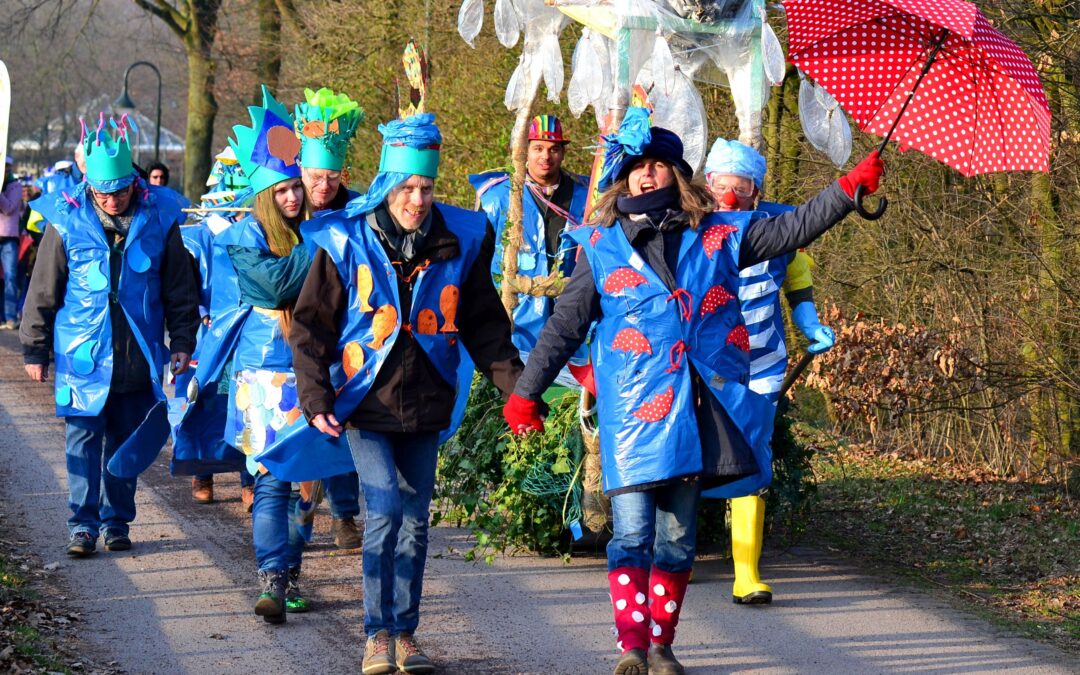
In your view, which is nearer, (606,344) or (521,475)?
(606,344)

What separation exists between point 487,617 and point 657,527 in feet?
3.75

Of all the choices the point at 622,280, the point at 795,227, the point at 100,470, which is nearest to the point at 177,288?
the point at 100,470

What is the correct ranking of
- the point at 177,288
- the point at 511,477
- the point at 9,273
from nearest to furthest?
the point at 511,477 < the point at 177,288 < the point at 9,273

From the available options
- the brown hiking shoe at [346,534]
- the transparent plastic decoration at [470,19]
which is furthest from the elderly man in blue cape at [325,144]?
the transparent plastic decoration at [470,19]

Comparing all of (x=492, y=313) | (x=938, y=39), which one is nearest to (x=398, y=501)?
(x=492, y=313)

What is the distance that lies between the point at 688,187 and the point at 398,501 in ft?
4.76

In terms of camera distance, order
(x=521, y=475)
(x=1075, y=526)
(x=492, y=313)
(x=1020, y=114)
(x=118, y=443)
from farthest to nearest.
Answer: (x=1075, y=526)
(x=118, y=443)
(x=521, y=475)
(x=492, y=313)
(x=1020, y=114)

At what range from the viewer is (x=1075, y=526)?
25.9ft

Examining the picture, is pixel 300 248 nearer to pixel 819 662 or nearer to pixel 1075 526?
pixel 819 662

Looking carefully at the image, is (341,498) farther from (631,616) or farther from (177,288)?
(631,616)

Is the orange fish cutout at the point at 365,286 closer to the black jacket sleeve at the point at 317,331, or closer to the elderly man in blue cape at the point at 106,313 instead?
the black jacket sleeve at the point at 317,331

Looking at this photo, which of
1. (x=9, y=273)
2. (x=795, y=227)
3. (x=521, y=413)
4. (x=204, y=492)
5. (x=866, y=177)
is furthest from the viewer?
(x=9, y=273)

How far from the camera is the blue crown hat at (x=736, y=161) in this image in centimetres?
620

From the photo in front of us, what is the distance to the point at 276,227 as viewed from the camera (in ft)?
18.9
